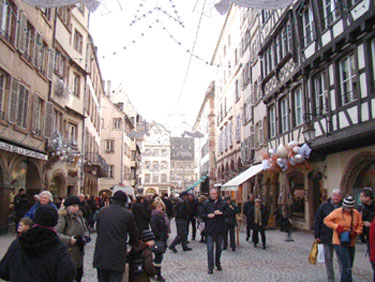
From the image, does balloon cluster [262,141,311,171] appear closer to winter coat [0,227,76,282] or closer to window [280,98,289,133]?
window [280,98,289,133]

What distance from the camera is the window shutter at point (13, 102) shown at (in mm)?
14727

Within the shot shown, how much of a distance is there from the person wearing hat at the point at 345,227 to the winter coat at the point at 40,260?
4.92 metres

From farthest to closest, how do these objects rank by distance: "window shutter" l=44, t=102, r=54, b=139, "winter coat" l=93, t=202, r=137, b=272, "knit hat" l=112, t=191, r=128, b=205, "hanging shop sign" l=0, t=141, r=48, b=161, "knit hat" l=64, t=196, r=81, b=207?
"window shutter" l=44, t=102, r=54, b=139 → "hanging shop sign" l=0, t=141, r=48, b=161 → "knit hat" l=64, t=196, r=81, b=207 → "knit hat" l=112, t=191, r=128, b=205 → "winter coat" l=93, t=202, r=137, b=272

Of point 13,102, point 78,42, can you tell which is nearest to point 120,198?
point 13,102

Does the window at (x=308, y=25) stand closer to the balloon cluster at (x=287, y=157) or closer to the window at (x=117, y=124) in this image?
the balloon cluster at (x=287, y=157)

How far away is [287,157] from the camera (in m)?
16.7

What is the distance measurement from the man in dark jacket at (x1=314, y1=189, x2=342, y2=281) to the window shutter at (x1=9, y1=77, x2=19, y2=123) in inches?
470

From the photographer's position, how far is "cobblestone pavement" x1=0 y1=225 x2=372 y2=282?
7.98m

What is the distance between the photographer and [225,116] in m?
37.6

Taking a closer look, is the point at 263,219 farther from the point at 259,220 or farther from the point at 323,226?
the point at 323,226

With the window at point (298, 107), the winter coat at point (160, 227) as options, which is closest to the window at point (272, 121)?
the window at point (298, 107)

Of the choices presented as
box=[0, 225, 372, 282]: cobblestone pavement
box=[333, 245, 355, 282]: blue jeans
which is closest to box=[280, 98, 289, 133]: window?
box=[0, 225, 372, 282]: cobblestone pavement

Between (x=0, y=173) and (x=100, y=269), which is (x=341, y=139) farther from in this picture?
(x=0, y=173)

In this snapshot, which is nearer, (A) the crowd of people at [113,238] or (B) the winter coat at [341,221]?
(A) the crowd of people at [113,238]
